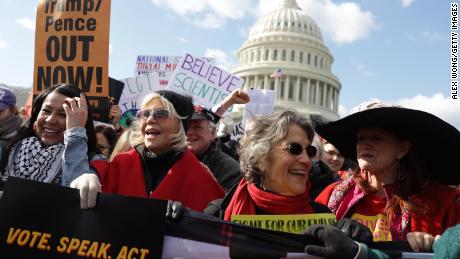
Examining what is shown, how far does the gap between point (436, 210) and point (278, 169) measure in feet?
2.93

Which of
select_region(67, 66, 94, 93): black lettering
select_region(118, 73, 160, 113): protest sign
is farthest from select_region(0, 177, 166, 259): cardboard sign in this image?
select_region(118, 73, 160, 113): protest sign

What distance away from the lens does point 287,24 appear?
242 feet

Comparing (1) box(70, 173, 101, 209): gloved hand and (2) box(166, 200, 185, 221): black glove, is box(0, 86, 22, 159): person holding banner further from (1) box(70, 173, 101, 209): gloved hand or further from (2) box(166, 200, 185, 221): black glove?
(2) box(166, 200, 185, 221): black glove

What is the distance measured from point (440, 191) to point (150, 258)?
1.69 metres

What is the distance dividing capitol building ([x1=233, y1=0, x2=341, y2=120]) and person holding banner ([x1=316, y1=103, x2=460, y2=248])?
63943mm

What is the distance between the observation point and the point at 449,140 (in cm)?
265

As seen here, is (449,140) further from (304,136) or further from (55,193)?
(55,193)

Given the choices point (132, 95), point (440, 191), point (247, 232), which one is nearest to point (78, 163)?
point (247, 232)

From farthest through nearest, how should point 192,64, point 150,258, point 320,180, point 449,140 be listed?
1. point 192,64
2. point 320,180
3. point 449,140
4. point 150,258

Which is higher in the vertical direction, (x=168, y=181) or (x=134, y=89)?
(x=134, y=89)

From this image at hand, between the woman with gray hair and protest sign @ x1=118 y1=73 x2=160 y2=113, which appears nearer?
the woman with gray hair

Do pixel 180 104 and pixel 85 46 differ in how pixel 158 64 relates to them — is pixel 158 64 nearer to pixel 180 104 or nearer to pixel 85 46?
pixel 85 46

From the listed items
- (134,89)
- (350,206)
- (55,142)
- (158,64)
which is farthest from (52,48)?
(158,64)

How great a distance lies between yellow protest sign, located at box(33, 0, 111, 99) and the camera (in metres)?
4.47
